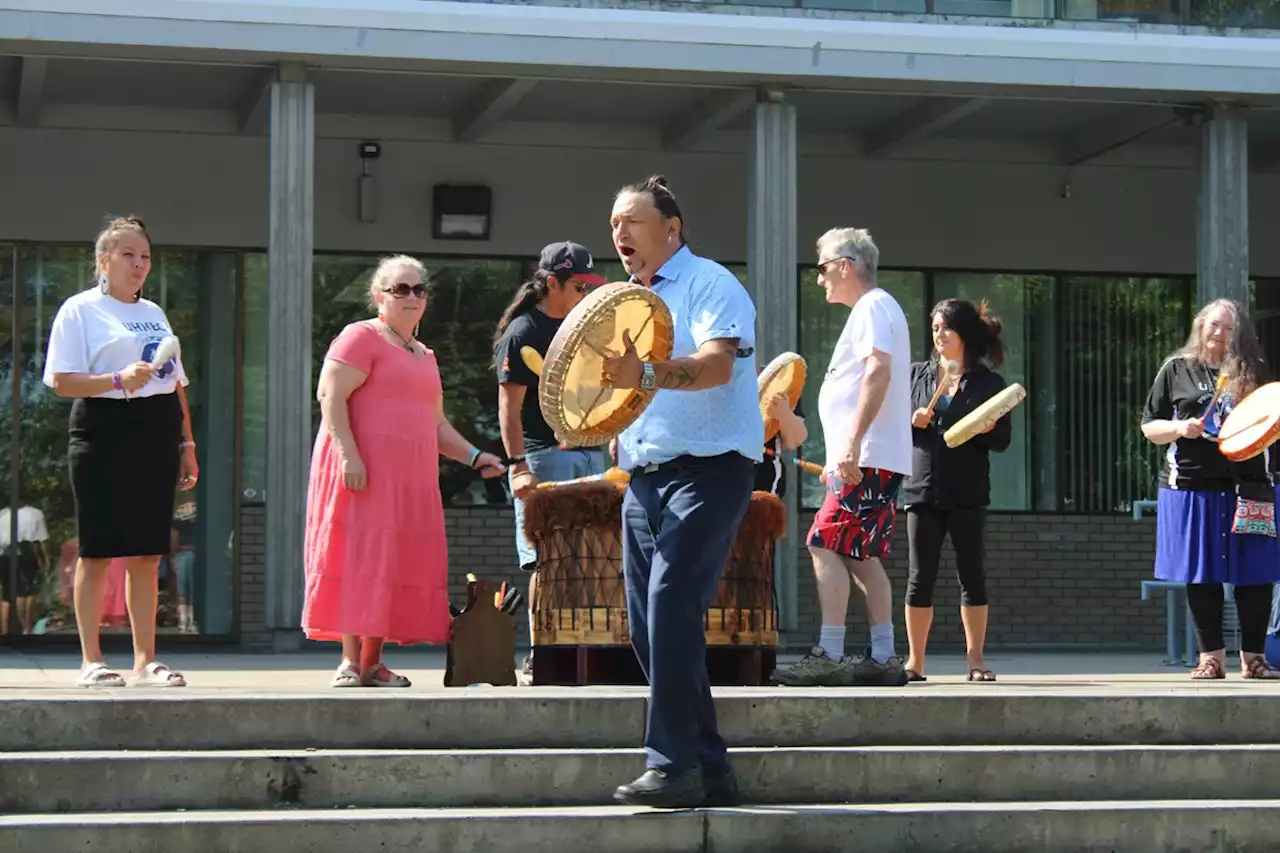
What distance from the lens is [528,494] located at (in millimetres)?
8000

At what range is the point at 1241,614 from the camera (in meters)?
8.91

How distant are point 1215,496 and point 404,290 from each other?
3661mm

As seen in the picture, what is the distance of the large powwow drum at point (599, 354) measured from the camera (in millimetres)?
5887

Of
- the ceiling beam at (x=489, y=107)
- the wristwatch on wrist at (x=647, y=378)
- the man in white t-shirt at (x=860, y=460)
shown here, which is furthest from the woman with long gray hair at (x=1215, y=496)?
the ceiling beam at (x=489, y=107)

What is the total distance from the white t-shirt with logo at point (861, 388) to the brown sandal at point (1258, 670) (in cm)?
198

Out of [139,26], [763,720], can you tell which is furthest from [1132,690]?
[139,26]

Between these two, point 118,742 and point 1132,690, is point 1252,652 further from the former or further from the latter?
point 118,742

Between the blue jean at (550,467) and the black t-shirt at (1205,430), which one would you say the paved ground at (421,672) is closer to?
the blue jean at (550,467)

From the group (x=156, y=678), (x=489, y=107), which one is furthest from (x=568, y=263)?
(x=489, y=107)

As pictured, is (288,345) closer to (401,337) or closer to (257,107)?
(257,107)

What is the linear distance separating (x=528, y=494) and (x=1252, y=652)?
10.7ft

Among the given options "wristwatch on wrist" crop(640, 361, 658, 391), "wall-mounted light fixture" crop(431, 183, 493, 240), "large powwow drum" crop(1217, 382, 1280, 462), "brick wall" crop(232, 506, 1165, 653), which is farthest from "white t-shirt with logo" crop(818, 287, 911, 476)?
"wall-mounted light fixture" crop(431, 183, 493, 240)

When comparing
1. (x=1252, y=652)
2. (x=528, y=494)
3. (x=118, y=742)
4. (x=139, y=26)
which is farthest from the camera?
(x=139, y=26)

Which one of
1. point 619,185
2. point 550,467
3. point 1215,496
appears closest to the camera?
point 550,467
